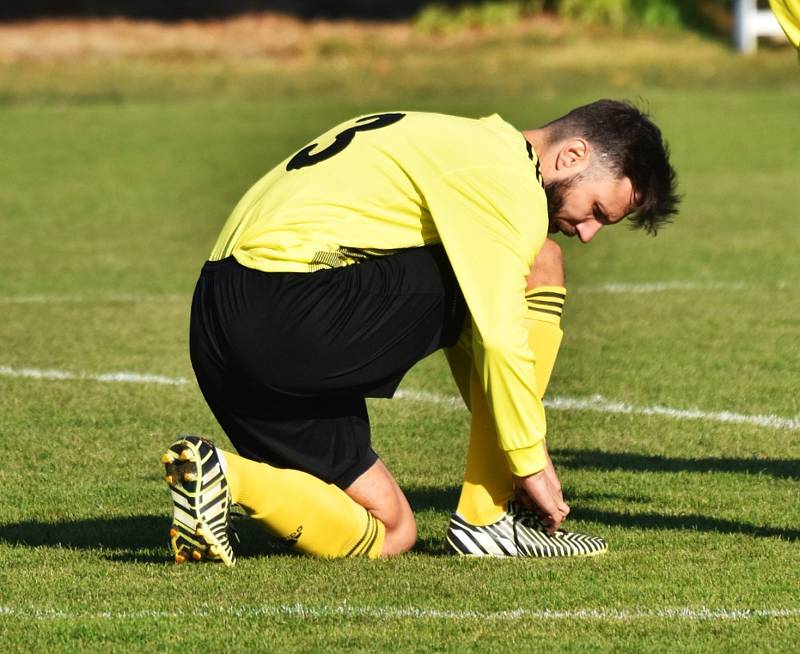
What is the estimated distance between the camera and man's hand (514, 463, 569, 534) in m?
4.84

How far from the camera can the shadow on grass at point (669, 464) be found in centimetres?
643

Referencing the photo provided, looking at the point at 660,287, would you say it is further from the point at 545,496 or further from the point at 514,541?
the point at 545,496

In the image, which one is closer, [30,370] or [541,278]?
[541,278]

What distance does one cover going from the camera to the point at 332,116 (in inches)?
890

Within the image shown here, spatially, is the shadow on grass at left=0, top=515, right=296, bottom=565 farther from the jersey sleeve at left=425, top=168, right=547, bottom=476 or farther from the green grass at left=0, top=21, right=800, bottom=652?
the jersey sleeve at left=425, top=168, right=547, bottom=476

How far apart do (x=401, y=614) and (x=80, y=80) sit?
24.9m

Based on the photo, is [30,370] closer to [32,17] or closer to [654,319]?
[654,319]

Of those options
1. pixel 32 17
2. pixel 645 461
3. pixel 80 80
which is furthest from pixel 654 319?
pixel 32 17

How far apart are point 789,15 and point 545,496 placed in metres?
1.62

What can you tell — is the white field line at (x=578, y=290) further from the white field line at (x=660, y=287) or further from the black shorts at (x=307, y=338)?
the black shorts at (x=307, y=338)

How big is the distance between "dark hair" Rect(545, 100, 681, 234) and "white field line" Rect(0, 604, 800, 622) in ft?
3.82

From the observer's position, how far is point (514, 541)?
17.3 feet

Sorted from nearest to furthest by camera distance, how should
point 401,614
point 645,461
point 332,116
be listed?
point 401,614
point 645,461
point 332,116

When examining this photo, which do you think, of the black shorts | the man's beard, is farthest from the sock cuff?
the man's beard
